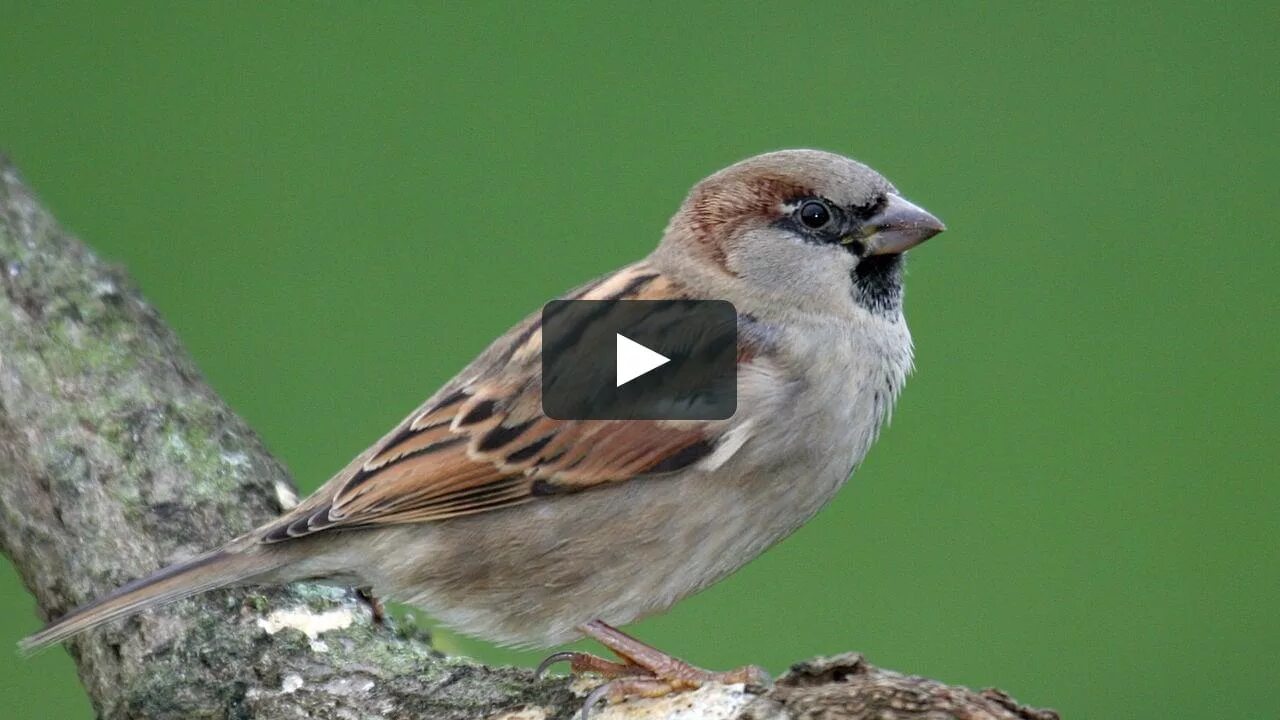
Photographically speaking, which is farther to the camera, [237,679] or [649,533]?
[649,533]

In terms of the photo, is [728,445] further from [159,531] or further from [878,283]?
[159,531]

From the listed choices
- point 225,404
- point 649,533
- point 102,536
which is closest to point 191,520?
point 102,536

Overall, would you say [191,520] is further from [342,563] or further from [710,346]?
[710,346]

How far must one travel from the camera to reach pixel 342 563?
261 centimetres

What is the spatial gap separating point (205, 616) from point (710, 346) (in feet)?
3.05

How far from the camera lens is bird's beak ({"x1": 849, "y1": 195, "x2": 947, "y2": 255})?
9.10ft

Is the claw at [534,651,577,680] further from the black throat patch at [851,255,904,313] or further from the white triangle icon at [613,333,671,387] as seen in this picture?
the black throat patch at [851,255,904,313]

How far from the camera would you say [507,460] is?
2.63 meters

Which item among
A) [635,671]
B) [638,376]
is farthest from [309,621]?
[638,376]

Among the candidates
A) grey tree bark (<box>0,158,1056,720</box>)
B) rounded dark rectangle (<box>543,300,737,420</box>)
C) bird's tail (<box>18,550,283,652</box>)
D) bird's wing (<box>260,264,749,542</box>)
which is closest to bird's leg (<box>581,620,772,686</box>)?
grey tree bark (<box>0,158,1056,720</box>)

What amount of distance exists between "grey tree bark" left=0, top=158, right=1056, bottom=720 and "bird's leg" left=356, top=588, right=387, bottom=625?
0.02 m

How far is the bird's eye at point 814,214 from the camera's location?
9.30ft

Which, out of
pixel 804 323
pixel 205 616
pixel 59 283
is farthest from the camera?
pixel 59 283

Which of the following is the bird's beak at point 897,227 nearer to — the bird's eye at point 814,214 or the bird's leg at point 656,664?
the bird's eye at point 814,214
